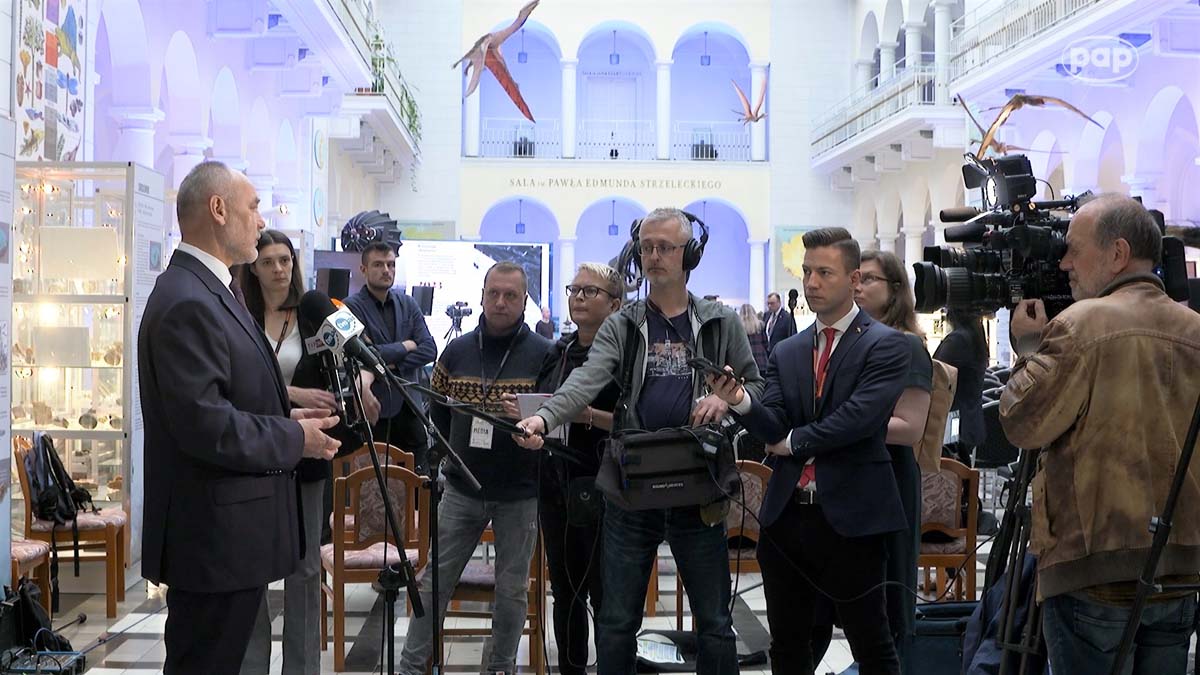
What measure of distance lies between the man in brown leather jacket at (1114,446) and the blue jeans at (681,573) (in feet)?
3.54

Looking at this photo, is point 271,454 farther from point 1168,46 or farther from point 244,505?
point 1168,46

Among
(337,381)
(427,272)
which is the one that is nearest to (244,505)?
(337,381)

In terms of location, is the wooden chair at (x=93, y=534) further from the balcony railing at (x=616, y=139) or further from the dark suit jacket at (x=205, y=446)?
the balcony railing at (x=616, y=139)

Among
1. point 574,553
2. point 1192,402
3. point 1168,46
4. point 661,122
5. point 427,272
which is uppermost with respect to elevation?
point 661,122

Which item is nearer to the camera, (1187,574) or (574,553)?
(1187,574)

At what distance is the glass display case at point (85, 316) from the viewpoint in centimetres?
661

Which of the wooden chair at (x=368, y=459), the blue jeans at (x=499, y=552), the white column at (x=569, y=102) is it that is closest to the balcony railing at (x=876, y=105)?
the white column at (x=569, y=102)

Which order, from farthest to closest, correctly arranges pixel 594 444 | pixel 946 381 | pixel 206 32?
pixel 206 32 < pixel 946 381 < pixel 594 444

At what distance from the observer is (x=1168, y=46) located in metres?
12.5

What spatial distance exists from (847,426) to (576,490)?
102 cm

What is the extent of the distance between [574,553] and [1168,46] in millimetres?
10661

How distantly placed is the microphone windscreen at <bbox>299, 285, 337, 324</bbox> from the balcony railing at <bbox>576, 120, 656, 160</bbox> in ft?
86.1

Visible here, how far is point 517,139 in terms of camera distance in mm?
30344

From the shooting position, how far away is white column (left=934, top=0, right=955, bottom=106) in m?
19.4
